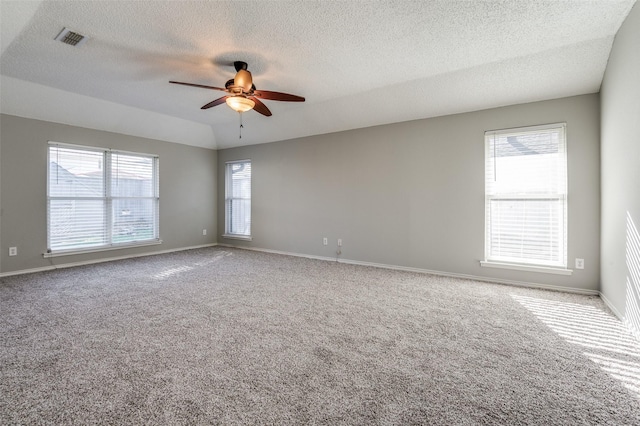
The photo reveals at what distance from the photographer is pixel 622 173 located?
8.50 ft

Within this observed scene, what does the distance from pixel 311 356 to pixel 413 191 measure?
321cm

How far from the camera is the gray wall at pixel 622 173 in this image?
2.29m

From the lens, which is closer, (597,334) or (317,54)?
(597,334)

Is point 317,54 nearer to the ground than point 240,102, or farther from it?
farther from it

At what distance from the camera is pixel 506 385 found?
1.68 m

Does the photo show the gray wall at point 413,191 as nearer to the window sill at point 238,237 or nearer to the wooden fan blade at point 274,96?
the window sill at point 238,237

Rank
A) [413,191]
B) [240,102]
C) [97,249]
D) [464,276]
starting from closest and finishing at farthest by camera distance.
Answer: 1. [240,102]
2. [464,276]
3. [413,191]
4. [97,249]

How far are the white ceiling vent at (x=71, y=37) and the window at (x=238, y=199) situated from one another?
146 inches

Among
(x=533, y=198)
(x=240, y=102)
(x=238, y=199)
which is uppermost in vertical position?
(x=240, y=102)

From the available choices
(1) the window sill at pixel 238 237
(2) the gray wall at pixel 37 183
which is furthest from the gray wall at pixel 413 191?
(2) the gray wall at pixel 37 183

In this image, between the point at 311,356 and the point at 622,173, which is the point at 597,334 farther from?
the point at 311,356

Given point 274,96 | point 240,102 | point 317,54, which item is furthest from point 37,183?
point 317,54

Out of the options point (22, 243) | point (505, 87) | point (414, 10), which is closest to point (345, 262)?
point (505, 87)

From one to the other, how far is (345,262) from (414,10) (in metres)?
3.79
